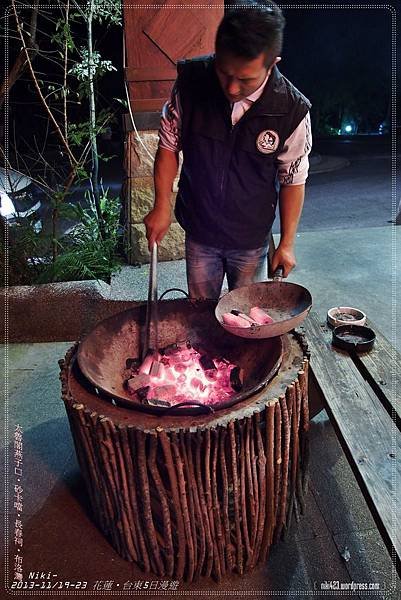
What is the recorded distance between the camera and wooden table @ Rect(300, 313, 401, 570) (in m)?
1.99

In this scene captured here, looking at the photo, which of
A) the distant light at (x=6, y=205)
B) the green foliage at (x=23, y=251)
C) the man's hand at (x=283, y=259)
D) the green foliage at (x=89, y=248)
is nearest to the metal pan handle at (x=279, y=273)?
the man's hand at (x=283, y=259)

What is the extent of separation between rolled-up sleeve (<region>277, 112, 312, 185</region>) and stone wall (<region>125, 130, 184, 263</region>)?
2343 mm

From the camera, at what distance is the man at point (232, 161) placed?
266cm

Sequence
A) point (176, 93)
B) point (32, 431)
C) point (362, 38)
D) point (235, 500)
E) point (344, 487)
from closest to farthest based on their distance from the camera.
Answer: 1. point (235, 500)
2. point (176, 93)
3. point (344, 487)
4. point (32, 431)
5. point (362, 38)

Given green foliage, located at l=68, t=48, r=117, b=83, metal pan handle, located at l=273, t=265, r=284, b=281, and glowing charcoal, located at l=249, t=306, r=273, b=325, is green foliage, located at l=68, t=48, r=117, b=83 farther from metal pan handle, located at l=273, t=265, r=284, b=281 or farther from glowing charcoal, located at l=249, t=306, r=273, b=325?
glowing charcoal, located at l=249, t=306, r=273, b=325

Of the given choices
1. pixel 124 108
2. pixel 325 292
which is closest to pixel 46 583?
pixel 325 292

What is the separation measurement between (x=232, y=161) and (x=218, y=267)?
2.57 ft

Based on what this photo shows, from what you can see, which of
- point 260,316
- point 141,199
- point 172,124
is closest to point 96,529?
point 260,316

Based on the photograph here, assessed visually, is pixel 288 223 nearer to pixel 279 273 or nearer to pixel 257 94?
pixel 279 273

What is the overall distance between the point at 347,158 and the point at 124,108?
12.1 metres

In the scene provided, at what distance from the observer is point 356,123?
21156 millimetres

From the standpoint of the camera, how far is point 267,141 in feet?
8.99

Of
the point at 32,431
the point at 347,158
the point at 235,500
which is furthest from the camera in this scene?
the point at 347,158

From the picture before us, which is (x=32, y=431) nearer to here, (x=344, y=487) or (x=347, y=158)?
(x=344, y=487)
